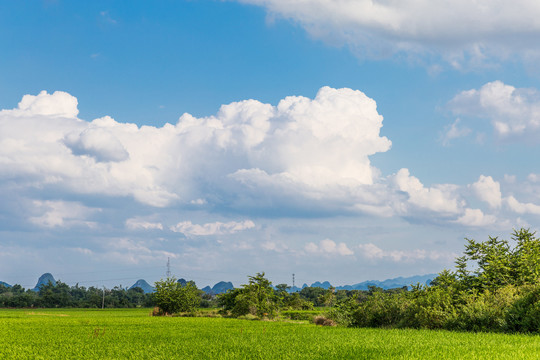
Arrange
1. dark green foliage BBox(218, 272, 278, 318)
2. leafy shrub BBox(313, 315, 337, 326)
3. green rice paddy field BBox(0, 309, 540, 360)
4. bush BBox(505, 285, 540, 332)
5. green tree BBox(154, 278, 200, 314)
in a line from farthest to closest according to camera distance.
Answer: green tree BBox(154, 278, 200, 314), dark green foliage BBox(218, 272, 278, 318), leafy shrub BBox(313, 315, 337, 326), bush BBox(505, 285, 540, 332), green rice paddy field BBox(0, 309, 540, 360)

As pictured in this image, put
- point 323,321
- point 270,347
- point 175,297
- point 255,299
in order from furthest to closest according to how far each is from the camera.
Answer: point 175,297 → point 255,299 → point 323,321 → point 270,347

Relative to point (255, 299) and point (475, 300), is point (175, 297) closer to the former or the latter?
point (255, 299)

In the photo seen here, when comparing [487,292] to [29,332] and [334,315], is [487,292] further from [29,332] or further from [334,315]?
[29,332]

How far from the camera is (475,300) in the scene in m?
31.6

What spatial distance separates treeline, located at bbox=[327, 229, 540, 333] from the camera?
27.6m

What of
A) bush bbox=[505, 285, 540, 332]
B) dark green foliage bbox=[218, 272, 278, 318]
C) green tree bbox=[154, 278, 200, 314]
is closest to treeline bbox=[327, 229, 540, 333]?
bush bbox=[505, 285, 540, 332]

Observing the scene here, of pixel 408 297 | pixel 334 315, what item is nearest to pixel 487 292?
pixel 408 297

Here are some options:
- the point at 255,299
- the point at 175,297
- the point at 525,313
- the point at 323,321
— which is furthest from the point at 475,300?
the point at 175,297

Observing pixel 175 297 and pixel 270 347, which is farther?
pixel 175 297

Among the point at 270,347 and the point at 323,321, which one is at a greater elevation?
the point at 270,347

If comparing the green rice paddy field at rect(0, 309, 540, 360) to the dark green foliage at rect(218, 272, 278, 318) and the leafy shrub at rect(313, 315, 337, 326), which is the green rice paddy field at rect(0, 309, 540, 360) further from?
the dark green foliage at rect(218, 272, 278, 318)

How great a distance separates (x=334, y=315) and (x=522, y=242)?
1483 centimetres

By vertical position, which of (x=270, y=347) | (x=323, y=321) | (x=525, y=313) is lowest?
(x=323, y=321)

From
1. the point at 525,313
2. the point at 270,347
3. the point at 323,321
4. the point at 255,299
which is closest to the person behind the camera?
the point at 270,347
